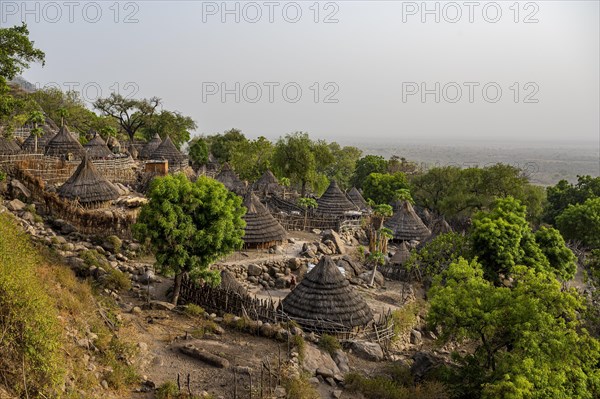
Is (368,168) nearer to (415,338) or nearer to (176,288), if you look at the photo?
(415,338)

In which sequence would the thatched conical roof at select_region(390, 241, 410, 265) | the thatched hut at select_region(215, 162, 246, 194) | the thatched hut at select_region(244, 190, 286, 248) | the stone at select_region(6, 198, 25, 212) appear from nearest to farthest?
1. the stone at select_region(6, 198, 25, 212)
2. the thatched hut at select_region(244, 190, 286, 248)
3. the thatched conical roof at select_region(390, 241, 410, 265)
4. the thatched hut at select_region(215, 162, 246, 194)

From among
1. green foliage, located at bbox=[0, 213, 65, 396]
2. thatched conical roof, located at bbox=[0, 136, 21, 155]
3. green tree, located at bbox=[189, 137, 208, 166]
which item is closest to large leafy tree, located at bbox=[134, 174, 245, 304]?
green foliage, located at bbox=[0, 213, 65, 396]

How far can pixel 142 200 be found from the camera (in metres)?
27.5

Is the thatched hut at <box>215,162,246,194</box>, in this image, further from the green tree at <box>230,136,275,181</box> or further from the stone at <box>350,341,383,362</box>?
the stone at <box>350,341,383,362</box>

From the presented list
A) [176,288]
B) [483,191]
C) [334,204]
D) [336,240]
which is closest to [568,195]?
[483,191]

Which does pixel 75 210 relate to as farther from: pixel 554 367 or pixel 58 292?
pixel 554 367

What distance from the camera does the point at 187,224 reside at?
1582 centimetres

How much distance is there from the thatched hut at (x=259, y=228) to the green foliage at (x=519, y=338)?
1388 cm

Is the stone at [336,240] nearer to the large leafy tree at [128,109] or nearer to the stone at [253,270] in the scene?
the stone at [253,270]

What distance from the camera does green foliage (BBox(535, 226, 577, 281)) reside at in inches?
723

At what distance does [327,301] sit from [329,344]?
2160 millimetres

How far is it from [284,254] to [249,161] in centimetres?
2677

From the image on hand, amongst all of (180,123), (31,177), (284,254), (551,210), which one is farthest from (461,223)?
(180,123)

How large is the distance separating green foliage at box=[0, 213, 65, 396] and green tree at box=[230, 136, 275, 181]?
136 feet
